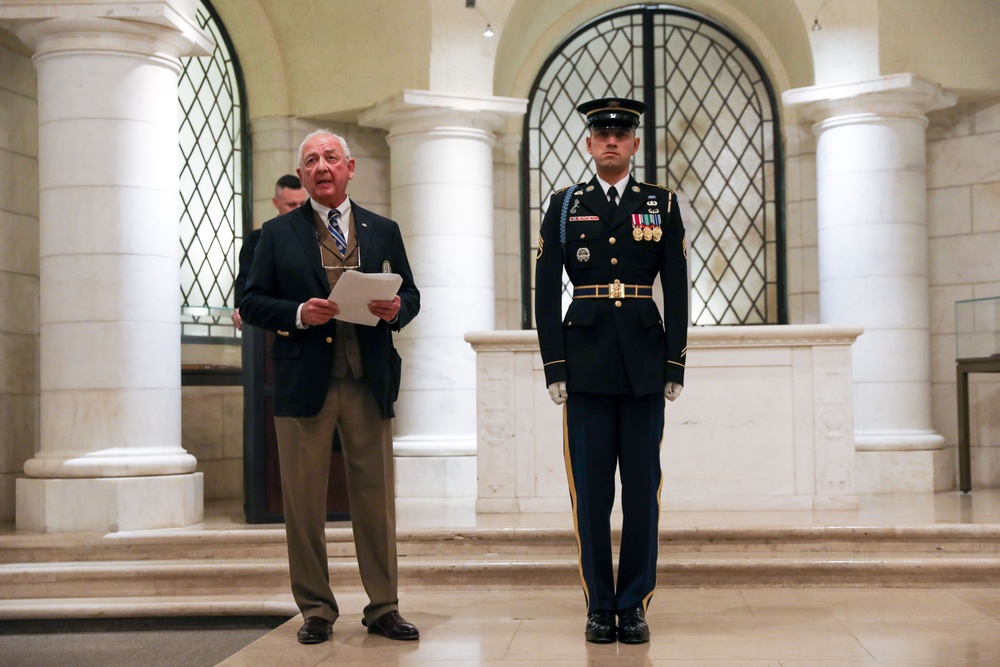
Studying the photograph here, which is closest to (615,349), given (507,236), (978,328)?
(978,328)

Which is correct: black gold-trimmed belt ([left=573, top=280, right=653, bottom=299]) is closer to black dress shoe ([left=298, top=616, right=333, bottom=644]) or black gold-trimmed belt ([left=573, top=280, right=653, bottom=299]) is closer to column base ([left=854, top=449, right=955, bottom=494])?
black dress shoe ([left=298, top=616, right=333, bottom=644])

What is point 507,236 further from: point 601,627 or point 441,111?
point 601,627

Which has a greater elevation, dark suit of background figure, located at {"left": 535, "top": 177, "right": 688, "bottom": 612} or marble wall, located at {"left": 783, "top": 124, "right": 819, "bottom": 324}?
marble wall, located at {"left": 783, "top": 124, "right": 819, "bottom": 324}

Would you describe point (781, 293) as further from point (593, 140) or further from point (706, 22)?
point (593, 140)

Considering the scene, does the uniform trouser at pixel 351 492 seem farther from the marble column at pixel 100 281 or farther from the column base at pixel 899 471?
the column base at pixel 899 471

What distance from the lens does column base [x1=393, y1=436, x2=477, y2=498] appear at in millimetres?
8898

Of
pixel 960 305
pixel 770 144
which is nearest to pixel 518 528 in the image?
pixel 960 305

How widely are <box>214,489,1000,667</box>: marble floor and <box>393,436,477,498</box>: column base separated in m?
3.12

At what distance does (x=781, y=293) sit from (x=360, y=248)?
20.6 feet

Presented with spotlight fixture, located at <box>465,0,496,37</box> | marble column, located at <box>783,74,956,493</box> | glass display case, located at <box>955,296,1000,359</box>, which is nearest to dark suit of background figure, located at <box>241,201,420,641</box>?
spotlight fixture, located at <box>465,0,496,37</box>

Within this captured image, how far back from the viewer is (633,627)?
14.3 feet

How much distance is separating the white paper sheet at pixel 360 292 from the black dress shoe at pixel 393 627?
116cm

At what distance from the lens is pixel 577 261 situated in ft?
15.0

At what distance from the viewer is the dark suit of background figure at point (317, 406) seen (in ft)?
14.7
